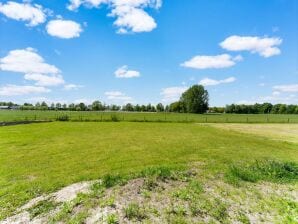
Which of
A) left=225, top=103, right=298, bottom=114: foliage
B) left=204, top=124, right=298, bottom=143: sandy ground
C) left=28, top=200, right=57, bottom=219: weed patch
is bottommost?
left=204, top=124, right=298, bottom=143: sandy ground

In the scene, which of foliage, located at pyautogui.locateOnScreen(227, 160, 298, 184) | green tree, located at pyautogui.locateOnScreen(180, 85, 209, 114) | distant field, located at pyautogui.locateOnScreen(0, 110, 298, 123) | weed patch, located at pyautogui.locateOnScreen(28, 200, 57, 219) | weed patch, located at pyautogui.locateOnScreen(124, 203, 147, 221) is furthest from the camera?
green tree, located at pyautogui.locateOnScreen(180, 85, 209, 114)

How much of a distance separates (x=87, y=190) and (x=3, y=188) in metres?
2.82

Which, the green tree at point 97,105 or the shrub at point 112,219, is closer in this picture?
the shrub at point 112,219

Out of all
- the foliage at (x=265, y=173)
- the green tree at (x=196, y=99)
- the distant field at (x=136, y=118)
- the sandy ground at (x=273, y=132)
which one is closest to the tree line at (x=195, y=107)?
the green tree at (x=196, y=99)

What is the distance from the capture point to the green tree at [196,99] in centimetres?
10188

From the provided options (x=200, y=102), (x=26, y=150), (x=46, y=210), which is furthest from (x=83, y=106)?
(x=46, y=210)

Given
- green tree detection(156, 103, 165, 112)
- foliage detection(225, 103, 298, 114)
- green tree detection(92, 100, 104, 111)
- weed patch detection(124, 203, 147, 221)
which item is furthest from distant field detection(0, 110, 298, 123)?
green tree detection(92, 100, 104, 111)

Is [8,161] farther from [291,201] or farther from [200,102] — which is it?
[200,102]

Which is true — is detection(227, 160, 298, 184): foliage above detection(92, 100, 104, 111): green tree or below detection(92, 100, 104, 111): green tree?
below

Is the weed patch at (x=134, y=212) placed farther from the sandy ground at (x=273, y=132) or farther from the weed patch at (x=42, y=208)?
the sandy ground at (x=273, y=132)

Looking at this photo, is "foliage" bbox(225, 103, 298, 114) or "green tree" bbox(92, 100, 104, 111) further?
"green tree" bbox(92, 100, 104, 111)

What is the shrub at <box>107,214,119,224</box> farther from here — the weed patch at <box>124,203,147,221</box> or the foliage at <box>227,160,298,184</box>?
the foliage at <box>227,160,298,184</box>

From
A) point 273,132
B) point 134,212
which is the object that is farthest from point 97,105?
point 134,212

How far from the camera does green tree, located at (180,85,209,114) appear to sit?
101875mm
